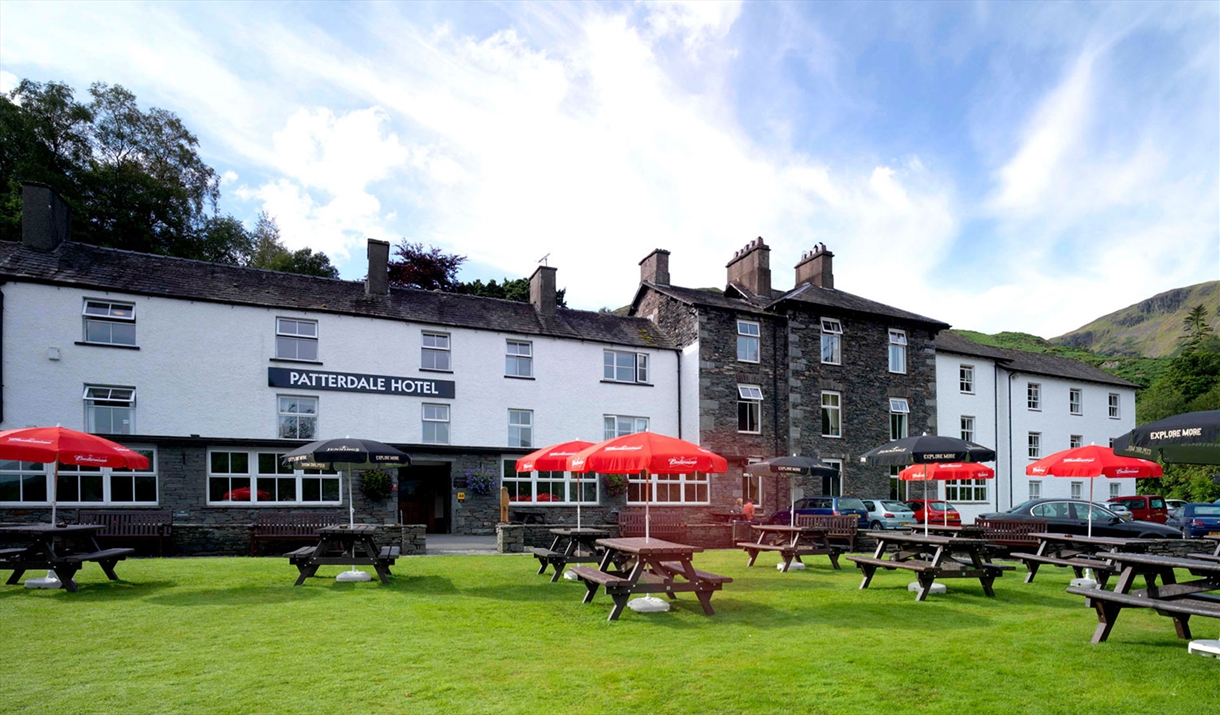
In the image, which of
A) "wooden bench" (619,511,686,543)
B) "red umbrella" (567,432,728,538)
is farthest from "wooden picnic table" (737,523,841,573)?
"red umbrella" (567,432,728,538)

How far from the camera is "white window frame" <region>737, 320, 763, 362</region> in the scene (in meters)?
28.7

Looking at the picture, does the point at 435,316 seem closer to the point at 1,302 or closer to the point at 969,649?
the point at 1,302

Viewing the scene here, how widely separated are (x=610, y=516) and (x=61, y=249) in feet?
57.0

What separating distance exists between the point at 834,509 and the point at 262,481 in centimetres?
1655

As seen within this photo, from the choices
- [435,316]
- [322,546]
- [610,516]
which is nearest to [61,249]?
[435,316]

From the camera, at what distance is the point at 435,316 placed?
2483 centimetres

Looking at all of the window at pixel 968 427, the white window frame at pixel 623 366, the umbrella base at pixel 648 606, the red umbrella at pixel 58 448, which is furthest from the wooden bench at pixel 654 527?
the window at pixel 968 427

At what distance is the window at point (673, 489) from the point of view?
26.8 metres

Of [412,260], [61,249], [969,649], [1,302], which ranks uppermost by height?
[412,260]

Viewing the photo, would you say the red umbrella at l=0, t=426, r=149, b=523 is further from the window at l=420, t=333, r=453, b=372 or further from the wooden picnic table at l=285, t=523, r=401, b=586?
the window at l=420, t=333, r=453, b=372

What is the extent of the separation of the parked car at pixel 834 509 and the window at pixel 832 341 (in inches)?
296

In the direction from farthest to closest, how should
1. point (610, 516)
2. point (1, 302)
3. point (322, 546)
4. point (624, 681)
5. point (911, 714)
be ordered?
point (610, 516)
point (1, 302)
point (322, 546)
point (624, 681)
point (911, 714)

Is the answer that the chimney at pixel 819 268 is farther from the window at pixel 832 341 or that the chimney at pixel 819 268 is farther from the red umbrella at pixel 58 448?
the red umbrella at pixel 58 448

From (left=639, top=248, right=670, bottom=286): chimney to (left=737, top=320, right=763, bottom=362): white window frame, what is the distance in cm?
402
